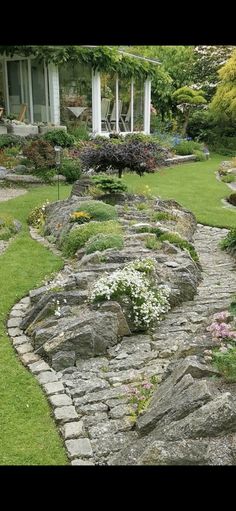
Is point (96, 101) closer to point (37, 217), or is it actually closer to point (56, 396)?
point (37, 217)

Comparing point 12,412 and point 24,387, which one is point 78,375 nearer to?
point 24,387

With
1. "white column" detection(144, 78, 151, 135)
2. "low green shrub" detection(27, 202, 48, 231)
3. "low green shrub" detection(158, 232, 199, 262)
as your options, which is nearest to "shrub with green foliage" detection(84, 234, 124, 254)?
"low green shrub" detection(158, 232, 199, 262)

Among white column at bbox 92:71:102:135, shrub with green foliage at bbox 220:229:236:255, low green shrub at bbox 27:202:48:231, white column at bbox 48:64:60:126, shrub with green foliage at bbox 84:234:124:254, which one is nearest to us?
shrub with green foliage at bbox 84:234:124:254

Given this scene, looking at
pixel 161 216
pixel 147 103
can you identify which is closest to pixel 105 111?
pixel 147 103

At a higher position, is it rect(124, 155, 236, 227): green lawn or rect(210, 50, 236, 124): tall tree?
rect(210, 50, 236, 124): tall tree

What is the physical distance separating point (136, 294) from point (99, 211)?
11.4ft

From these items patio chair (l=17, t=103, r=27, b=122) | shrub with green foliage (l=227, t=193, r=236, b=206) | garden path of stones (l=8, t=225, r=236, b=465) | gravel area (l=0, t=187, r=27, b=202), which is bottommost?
shrub with green foliage (l=227, t=193, r=236, b=206)

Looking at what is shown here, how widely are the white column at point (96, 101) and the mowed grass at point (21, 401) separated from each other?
1305cm

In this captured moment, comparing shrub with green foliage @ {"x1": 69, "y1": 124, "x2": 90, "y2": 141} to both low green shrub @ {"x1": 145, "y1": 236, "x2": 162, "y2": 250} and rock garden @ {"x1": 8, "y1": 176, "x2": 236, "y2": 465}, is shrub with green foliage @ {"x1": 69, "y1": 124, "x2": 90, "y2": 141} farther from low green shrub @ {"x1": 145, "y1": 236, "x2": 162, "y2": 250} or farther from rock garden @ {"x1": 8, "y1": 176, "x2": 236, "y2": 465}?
low green shrub @ {"x1": 145, "y1": 236, "x2": 162, "y2": 250}

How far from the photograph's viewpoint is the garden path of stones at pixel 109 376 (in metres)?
3.73

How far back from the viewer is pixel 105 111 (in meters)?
20.4

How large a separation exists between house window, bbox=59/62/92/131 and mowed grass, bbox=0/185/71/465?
41.8 ft

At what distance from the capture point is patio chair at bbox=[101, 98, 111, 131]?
20.2m
